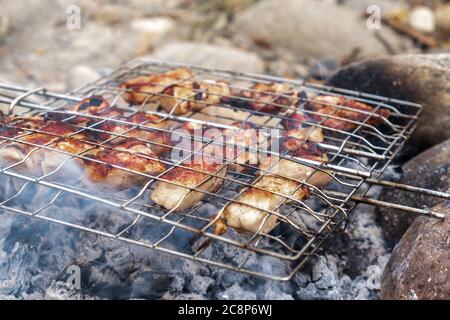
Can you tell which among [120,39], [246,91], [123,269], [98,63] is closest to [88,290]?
[123,269]

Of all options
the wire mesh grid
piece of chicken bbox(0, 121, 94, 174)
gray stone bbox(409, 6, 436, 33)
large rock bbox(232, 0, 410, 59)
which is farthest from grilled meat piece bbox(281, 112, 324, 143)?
gray stone bbox(409, 6, 436, 33)

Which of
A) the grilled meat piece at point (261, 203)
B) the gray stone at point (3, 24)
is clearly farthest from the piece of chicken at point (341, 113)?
the gray stone at point (3, 24)

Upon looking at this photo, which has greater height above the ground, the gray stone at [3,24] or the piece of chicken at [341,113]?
the piece of chicken at [341,113]

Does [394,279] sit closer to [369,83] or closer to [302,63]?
[369,83]

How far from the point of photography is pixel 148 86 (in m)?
3.79

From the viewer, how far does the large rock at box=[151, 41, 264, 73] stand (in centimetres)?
703

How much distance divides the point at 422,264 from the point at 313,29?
579 centimetres

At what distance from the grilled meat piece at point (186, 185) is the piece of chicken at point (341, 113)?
915 mm

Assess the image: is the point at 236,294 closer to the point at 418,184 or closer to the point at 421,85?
the point at 418,184

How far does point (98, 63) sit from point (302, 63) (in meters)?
2.95

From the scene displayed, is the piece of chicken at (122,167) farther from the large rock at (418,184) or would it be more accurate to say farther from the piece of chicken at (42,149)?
the large rock at (418,184)

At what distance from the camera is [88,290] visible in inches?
115

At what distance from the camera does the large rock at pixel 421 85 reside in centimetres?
373
